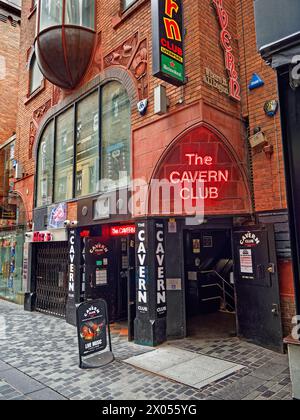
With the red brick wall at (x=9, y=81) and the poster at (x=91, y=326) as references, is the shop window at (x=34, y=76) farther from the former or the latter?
the poster at (x=91, y=326)

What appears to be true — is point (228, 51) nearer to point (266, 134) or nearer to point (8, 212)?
point (266, 134)

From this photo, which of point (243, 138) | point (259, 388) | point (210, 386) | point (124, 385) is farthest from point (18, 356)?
point (243, 138)

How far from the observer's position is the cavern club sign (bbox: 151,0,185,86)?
6246 mm

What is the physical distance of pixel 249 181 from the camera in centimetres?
705

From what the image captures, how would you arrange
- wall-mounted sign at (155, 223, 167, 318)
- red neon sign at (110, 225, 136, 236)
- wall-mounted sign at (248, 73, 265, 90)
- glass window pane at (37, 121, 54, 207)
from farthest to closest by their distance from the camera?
glass window pane at (37, 121, 54, 207)
red neon sign at (110, 225, 136, 236)
wall-mounted sign at (248, 73, 265, 90)
wall-mounted sign at (155, 223, 167, 318)

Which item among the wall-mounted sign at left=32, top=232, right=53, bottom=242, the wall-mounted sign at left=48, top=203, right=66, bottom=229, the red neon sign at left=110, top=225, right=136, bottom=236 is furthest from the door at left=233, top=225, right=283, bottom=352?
the wall-mounted sign at left=32, top=232, right=53, bottom=242

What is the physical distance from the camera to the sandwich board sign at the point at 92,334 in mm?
5704

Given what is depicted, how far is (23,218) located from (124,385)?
945 cm

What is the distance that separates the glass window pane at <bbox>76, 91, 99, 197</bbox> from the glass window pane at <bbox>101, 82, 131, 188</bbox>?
0.35 meters

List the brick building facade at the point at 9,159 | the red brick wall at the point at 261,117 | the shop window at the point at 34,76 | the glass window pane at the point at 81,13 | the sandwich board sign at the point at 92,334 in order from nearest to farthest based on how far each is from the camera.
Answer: the sandwich board sign at the point at 92,334, the red brick wall at the point at 261,117, the glass window pane at the point at 81,13, the shop window at the point at 34,76, the brick building facade at the point at 9,159

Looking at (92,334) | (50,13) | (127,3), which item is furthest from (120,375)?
(50,13)

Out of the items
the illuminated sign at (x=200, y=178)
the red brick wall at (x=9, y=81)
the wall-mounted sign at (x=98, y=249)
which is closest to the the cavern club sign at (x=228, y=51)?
the illuminated sign at (x=200, y=178)

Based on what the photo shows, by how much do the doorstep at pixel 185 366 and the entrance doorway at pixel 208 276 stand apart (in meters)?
3.12

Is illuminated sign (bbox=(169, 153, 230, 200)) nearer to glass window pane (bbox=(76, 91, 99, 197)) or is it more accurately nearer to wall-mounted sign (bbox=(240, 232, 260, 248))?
wall-mounted sign (bbox=(240, 232, 260, 248))
